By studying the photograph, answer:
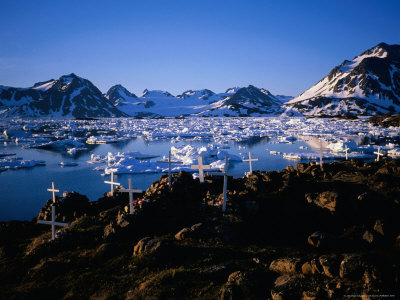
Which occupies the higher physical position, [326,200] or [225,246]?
[326,200]

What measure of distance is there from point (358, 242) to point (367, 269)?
347cm

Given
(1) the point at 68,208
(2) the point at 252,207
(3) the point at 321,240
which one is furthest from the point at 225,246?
(1) the point at 68,208

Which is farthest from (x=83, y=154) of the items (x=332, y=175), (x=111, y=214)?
(x=332, y=175)

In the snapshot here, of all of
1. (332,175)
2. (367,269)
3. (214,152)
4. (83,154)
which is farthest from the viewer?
(83,154)

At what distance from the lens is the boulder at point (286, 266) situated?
7.26 metres

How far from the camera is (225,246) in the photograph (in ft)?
32.9

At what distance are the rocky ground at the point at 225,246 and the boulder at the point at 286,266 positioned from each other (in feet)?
0.08

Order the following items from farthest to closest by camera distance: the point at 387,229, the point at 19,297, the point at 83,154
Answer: the point at 83,154 < the point at 387,229 < the point at 19,297

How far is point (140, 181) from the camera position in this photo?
25781 millimetres

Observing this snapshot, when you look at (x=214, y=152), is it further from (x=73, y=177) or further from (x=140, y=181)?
(x=73, y=177)

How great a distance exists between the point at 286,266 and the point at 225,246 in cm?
292

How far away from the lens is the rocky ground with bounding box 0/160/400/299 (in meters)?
6.70

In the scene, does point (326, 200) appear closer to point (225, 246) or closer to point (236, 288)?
point (225, 246)

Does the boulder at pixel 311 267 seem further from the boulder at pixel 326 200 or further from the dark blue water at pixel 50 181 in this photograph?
the dark blue water at pixel 50 181
